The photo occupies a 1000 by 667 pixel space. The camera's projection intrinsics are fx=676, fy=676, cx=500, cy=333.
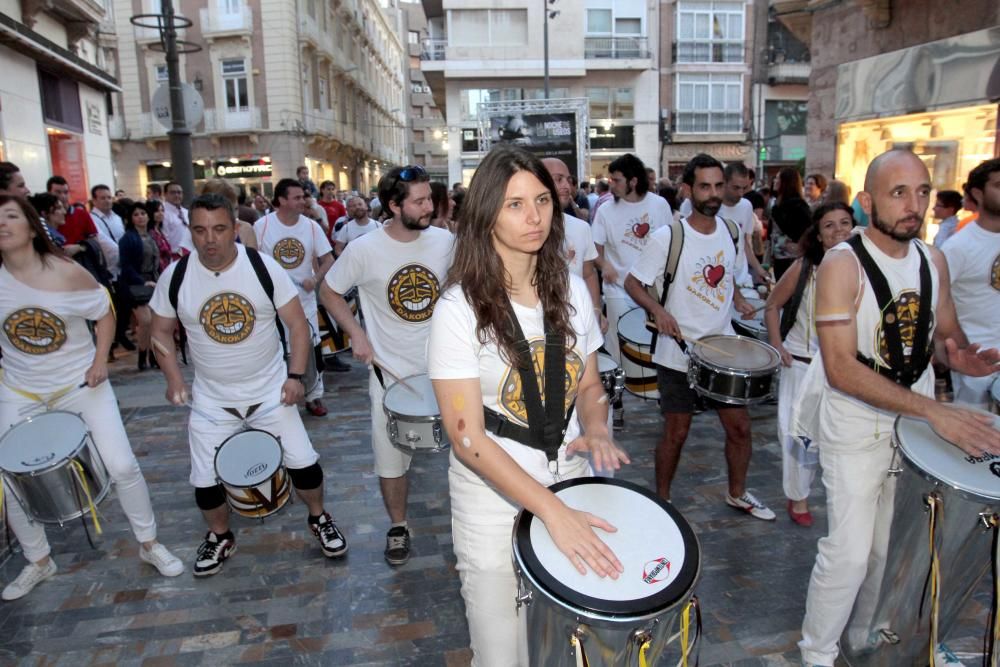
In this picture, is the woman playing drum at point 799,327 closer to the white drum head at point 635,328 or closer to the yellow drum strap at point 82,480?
the white drum head at point 635,328

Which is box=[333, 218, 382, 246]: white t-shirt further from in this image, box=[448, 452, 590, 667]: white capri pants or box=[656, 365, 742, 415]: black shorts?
box=[448, 452, 590, 667]: white capri pants

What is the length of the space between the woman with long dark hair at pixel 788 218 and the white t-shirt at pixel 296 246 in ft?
14.8

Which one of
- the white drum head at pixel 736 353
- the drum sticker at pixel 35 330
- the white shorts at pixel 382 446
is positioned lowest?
the white shorts at pixel 382 446

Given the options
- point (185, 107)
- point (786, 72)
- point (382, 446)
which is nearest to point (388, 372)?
point (382, 446)

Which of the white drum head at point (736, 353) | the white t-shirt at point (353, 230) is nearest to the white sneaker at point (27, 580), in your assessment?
the white drum head at point (736, 353)

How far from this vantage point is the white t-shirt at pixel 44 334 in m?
3.51

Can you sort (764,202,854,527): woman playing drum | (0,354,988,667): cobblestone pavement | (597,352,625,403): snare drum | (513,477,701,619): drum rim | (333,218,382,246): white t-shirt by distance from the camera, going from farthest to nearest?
(333,218,382,246): white t-shirt
(764,202,854,527): woman playing drum
(597,352,625,403): snare drum
(0,354,988,667): cobblestone pavement
(513,477,701,619): drum rim

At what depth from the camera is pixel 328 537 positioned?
3.98 meters

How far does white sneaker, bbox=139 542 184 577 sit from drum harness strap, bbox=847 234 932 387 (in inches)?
144

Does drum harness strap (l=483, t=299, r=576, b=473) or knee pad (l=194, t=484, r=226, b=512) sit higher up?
drum harness strap (l=483, t=299, r=576, b=473)

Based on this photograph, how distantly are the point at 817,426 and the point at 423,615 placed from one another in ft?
6.81

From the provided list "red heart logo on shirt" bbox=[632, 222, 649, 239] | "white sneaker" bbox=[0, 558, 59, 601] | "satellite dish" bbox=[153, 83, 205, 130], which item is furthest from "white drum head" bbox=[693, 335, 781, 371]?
"satellite dish" bbox=[153, 83, 205, 130]

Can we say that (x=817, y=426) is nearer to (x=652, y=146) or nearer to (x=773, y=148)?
(x=652, y=146)

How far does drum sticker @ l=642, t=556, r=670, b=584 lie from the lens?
1679mm
